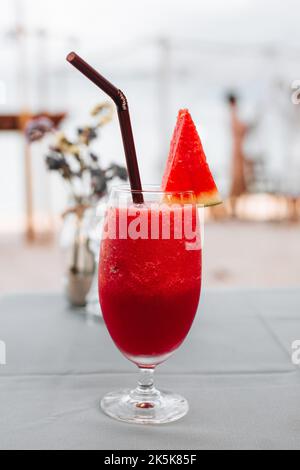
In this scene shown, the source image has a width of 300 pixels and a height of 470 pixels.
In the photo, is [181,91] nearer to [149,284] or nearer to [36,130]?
[36,130]

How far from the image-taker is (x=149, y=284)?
655 mm

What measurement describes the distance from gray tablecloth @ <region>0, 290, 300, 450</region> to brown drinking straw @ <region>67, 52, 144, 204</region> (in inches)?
9.0

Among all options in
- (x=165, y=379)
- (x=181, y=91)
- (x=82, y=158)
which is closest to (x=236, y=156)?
(x=181, y=91)

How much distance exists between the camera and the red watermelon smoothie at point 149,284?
2.15 feet

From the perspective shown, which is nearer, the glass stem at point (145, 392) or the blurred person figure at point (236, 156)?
the glass stem at point (145, 392)

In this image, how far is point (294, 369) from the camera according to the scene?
2.54 ft

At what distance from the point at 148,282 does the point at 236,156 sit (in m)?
6.48

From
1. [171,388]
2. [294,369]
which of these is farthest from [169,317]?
[294,369]

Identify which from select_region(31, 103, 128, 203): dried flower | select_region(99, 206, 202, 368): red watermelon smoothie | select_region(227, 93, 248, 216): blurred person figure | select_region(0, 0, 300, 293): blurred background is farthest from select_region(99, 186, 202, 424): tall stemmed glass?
select_region(227, 93, 248, 216): blurred person figure

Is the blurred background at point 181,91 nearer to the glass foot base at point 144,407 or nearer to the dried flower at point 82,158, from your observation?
the dried flower at point 82,158

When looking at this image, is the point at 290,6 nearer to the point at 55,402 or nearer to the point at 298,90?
the point at 298,90

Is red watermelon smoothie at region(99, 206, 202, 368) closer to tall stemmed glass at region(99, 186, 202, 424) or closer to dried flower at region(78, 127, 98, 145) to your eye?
tall stemmed glass at region(99, 186, 202, 424)

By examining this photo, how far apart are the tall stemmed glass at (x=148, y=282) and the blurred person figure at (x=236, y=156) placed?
628 cm

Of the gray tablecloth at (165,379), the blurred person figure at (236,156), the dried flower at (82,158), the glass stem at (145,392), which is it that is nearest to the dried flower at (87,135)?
the dried flower at (82,158)
